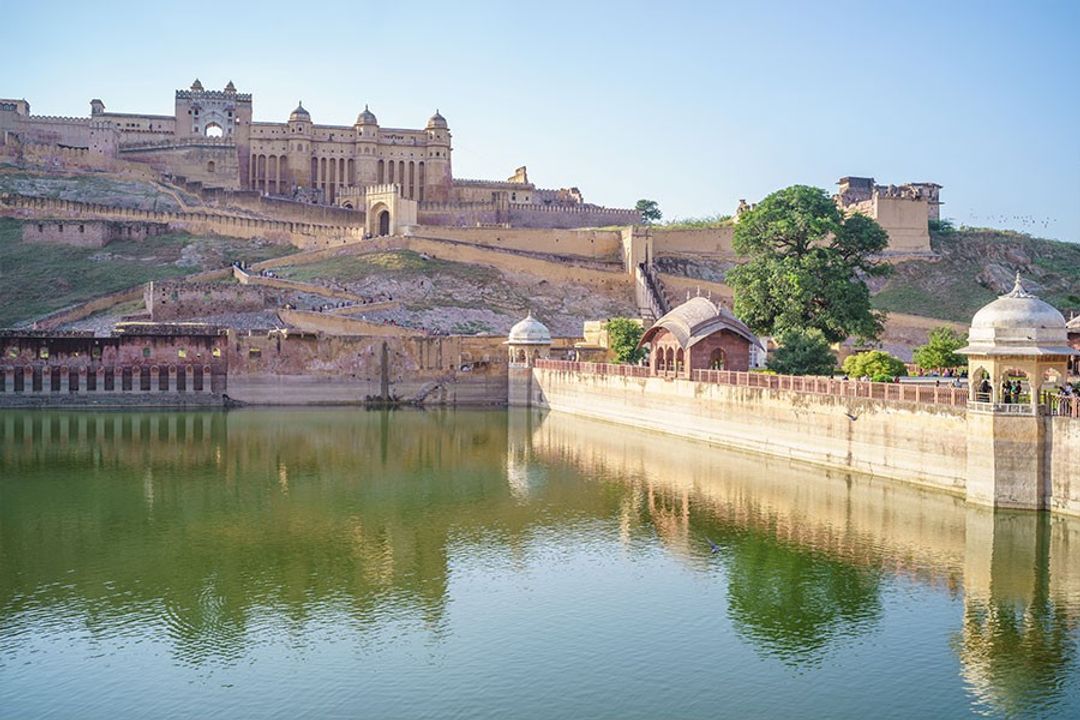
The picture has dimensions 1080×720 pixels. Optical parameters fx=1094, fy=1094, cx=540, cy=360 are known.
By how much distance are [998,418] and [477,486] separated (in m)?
8.81

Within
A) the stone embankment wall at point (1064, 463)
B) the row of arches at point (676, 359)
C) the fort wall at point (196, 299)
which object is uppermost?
the fort wall at point (196, 299)

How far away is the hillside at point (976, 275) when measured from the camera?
45.5 m

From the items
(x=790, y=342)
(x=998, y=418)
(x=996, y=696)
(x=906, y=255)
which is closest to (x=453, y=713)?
(x=996, y=696)

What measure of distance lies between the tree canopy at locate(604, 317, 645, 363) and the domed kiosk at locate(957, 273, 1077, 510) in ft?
61.5

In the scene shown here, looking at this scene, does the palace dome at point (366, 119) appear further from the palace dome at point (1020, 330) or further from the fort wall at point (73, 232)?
the palace dome at point (1020, 330)

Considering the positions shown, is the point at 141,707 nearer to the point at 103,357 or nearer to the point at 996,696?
the point at 996,696

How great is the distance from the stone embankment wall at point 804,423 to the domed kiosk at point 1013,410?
0.72 meters

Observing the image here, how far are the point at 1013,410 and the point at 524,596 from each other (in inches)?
309

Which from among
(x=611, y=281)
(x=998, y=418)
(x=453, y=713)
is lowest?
(x=453, y=713)

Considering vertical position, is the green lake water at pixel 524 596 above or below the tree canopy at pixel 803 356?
below

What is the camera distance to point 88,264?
42.5 metres

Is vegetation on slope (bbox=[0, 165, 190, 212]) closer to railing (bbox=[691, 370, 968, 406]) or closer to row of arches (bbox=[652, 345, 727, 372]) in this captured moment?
row of arches (bbox=[652, 345, 727, 372])

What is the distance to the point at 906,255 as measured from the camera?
4925 centimetres

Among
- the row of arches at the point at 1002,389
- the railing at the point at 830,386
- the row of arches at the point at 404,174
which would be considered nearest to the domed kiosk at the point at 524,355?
the railing at the point at 830,386
